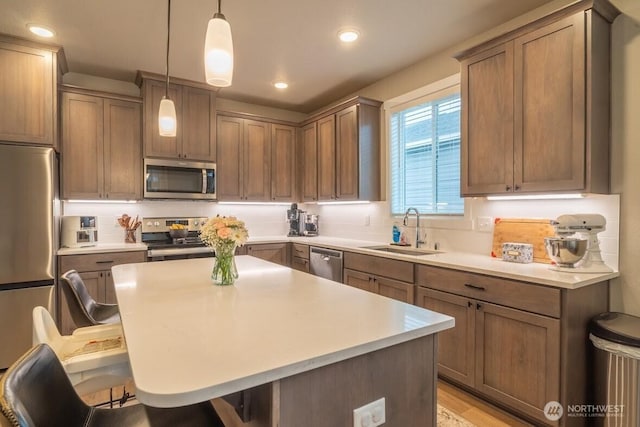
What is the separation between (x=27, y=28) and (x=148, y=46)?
88 cm

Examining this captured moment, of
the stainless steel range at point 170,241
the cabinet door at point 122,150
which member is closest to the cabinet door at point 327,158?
the stainless steel range at point 170,241

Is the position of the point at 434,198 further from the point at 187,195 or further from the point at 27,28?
the point at 27,28

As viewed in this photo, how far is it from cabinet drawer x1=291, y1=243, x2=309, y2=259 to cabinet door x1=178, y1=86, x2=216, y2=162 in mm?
1458

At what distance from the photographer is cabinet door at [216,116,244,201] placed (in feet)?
14.0

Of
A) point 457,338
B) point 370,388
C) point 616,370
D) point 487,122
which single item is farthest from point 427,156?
point 370,388

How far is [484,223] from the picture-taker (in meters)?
2.86

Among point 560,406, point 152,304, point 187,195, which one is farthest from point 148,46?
point 560,406

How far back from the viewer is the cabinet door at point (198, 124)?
12.9 feet

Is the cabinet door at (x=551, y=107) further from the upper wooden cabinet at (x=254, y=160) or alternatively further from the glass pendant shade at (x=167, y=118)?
the upper wooden cabinet at (x=254, y=160)

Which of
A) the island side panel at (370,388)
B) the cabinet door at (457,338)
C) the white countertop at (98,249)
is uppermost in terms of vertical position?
the white countertop at (98,249)

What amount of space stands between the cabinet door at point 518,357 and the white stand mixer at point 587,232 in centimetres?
43

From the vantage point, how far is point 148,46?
3.09 metres

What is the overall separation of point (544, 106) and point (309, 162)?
9.55 feet

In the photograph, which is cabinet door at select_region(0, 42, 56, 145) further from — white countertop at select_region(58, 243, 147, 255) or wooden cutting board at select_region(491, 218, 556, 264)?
wooden cutting board at select_region(491, 218, 556, 264)
